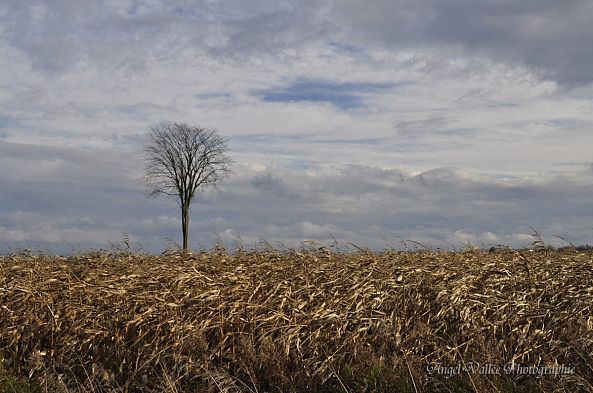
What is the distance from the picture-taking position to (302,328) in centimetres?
1080

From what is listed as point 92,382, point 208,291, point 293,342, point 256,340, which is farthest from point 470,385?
point 92,382

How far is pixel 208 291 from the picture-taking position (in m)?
11.4

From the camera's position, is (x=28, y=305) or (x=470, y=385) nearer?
(x=470, y=385)

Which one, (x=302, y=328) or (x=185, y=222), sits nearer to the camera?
(x=302, y=328)

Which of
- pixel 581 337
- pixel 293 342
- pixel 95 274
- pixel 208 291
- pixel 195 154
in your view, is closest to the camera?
pixel 581 337

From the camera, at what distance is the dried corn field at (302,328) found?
9.70 metres

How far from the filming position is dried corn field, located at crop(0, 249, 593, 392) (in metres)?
9.70

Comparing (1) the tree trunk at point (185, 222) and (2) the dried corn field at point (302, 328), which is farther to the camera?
(1) the tree trunk at point (185, 222)

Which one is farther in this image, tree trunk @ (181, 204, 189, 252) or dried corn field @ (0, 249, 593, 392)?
tree trunk @ (181, 204, 189, 252)

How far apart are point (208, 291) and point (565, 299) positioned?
20.7 feet

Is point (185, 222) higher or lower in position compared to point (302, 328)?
higher

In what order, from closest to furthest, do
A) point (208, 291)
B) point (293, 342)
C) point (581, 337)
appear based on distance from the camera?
1. point (581, 337)
2. point (293, 342)
3. point (208, 291)

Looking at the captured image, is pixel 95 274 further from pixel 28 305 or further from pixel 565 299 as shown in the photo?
pixel 565 299

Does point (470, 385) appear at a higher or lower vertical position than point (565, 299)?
lower
